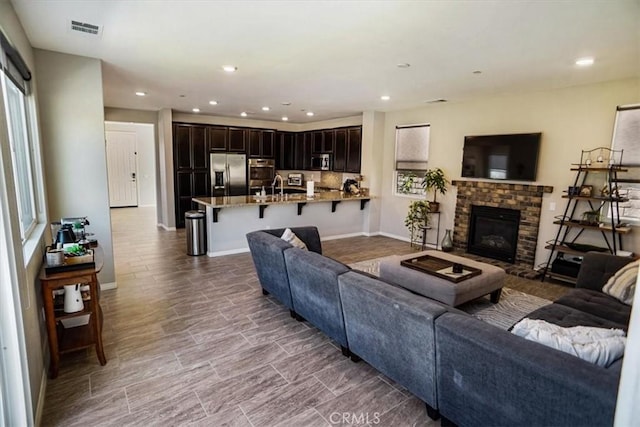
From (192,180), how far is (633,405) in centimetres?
828

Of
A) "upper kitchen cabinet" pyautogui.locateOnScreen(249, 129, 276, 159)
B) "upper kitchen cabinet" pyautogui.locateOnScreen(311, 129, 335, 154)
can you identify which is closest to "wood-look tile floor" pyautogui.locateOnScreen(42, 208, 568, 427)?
"upper kitchen cabinet" pyautogui.locateOnScreen(311, 129, 335, 154)

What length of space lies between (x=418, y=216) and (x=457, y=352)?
5.19m

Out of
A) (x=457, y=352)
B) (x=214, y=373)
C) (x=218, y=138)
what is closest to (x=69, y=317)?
(x=214, y=373)

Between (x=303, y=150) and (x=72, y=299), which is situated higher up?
(x=303, y=150)

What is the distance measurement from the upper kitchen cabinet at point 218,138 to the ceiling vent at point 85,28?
529cm

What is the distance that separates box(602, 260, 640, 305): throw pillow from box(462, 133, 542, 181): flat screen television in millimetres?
2435

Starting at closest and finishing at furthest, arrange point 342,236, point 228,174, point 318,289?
point 318,289
point 342,236
point 228,174

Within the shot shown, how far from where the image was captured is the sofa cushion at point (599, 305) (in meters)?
2.80

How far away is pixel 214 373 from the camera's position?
2719mm

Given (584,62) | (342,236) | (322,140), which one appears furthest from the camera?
(322,140)

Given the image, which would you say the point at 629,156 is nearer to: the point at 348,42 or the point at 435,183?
the point at 435,183

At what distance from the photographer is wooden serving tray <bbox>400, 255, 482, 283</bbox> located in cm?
374

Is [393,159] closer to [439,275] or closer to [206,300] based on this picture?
[439,275]

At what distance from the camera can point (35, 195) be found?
3.47 metres
